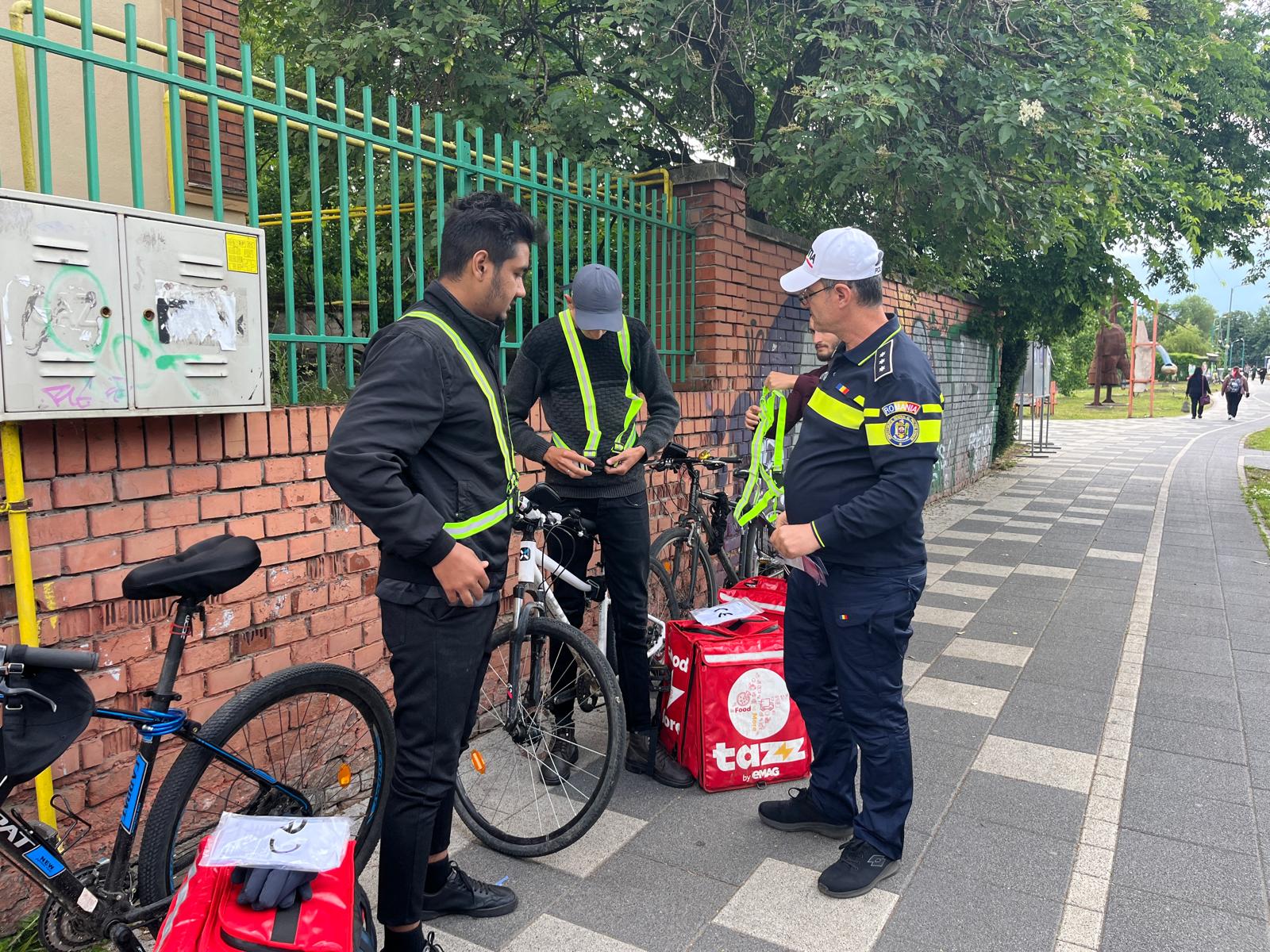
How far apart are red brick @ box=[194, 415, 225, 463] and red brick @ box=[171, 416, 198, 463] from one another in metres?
0.01

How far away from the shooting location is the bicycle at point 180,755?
6.47 ft

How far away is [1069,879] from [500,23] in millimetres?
6467

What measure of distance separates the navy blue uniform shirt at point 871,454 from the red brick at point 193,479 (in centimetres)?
187

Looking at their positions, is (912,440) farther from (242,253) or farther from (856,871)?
(242,253)

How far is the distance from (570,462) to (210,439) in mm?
1277

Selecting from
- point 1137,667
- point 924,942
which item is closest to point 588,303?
point 924,942

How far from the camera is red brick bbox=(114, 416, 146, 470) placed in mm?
2586

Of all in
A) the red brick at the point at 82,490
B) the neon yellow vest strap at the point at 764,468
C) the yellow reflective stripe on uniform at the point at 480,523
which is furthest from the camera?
the neon yellow vest strap at the point at 764,468

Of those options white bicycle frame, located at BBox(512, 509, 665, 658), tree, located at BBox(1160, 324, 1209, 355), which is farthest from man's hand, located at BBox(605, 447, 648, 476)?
tree, located at BBox(1160, 324, 1209, 355)

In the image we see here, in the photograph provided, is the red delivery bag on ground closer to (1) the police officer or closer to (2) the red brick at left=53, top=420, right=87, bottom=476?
(1) the police officer

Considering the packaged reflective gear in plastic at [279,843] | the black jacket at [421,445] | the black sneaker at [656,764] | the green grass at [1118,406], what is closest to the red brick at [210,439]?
the black jacket at [421,445]

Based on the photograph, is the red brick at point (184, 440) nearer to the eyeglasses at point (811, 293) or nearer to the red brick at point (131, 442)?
the red brick at point (131, 442)

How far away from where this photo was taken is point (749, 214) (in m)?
7.36

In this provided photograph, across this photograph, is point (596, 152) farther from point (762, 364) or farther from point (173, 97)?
point (173, 97)
